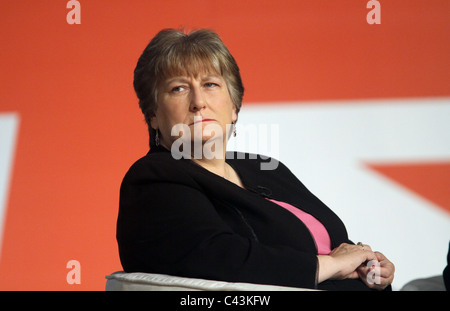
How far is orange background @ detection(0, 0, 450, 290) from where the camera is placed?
3045 millimetres

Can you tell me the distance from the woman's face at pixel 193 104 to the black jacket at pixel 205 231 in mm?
104

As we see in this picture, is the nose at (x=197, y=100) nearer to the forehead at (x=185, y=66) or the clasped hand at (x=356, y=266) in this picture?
the forehead at (x=185, y=66)

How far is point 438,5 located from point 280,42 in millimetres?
927

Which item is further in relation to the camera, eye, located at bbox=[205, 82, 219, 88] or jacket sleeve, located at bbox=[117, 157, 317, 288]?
eye, located at bbox=[205, 82, 219, 88]

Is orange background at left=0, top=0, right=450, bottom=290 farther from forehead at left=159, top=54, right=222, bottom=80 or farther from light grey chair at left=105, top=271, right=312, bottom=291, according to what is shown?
light grey chair at left=105, top=271, right=312, bottom=291

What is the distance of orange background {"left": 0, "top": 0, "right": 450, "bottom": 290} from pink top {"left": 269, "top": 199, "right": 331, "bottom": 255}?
154cm

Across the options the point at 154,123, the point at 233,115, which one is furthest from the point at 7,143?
the point at 233,115

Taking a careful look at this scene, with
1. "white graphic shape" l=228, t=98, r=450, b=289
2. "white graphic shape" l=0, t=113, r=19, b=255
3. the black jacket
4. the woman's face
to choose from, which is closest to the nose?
the woman's face

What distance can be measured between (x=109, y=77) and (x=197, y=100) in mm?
1657

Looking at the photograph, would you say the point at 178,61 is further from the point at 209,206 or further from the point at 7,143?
the point at 7,143

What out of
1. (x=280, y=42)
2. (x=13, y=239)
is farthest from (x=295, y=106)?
(x=13, y=239)

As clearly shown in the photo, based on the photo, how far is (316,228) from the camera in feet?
5.40

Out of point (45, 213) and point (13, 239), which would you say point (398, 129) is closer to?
point (45, 213)

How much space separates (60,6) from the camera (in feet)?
10.2
